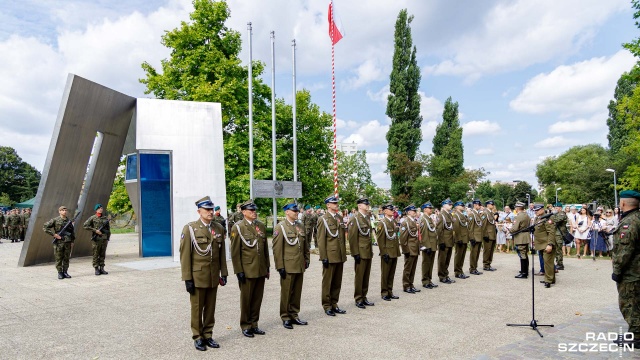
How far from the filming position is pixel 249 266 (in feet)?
21.6

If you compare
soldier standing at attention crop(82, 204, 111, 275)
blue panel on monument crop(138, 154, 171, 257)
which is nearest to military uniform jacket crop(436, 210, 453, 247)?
soldier standing at attention crop(82, 204, 111, 275)

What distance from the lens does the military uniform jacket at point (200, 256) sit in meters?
5.98

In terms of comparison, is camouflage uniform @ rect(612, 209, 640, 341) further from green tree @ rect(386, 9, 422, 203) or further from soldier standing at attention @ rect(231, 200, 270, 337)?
green tree @ rect(386, 9, 422, 203)

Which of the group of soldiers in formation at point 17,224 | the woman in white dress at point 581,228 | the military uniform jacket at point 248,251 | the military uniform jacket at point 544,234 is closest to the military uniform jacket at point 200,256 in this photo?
the military uniform jacket at point 248,251

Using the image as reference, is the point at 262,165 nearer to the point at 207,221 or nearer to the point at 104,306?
the point at 104,306

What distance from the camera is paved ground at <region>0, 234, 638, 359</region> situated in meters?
5.78

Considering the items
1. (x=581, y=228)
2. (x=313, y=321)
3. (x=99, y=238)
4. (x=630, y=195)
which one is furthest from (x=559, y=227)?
(x=99, y=238)

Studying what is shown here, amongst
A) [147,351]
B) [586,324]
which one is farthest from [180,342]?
[586,324]

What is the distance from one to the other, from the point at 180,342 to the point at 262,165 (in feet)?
62.7

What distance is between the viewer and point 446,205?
1187 cm

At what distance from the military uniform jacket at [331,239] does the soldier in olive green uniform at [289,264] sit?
2.52 ft

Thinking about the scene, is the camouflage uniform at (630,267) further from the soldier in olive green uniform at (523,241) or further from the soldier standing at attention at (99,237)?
the soldier standing at attention at (99,237)

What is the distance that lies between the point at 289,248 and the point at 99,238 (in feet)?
26.6

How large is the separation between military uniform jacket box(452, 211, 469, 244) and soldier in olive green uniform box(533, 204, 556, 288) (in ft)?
6.24
